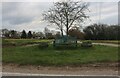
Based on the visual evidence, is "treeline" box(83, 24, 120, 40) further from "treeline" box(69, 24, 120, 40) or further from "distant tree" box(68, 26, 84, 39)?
"distant tree" box(68, 26, 84, 39)

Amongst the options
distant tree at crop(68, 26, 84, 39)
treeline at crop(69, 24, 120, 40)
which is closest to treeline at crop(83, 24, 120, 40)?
treeline at crop(69, 24, 120, 40)

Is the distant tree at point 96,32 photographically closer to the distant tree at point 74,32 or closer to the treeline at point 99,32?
the treeline at point 99,32

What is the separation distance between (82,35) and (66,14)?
32215 millimetres

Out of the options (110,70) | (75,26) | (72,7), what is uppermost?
(72,7)

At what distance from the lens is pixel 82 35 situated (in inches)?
2515

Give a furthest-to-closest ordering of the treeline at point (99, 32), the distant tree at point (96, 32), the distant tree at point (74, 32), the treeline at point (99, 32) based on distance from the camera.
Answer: the distant tree at point (96, 32) < the treeline at point (99, 32) < the treeline at point (99, 32) < the distant tree at point (74, 32)

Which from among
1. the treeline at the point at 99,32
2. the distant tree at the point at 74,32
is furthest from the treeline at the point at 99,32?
the distant tree at the point at 74,32

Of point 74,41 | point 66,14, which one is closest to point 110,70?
point 74,41

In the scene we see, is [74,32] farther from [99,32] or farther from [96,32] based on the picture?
[99,32]

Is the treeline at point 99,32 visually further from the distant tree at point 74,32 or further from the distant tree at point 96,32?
the distant tree at point 74,32

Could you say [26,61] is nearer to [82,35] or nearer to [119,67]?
[119,67]

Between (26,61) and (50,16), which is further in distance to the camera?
(50,16)

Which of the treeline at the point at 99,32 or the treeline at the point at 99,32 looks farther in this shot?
the treeline at the point at 99,32

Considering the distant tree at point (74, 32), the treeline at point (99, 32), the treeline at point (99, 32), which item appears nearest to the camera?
the distant tree at point (74, 32)
